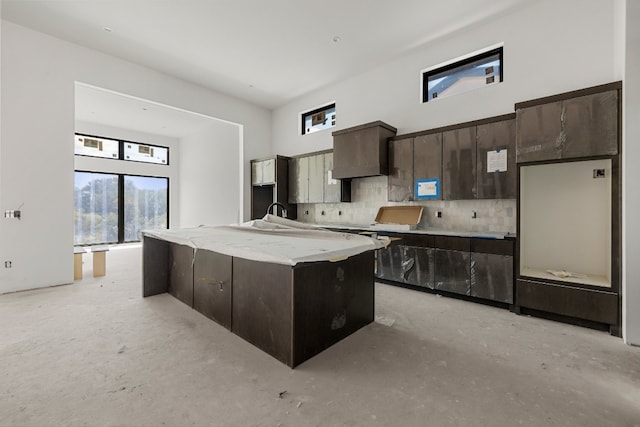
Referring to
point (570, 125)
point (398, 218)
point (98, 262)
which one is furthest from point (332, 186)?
point (98, 262)

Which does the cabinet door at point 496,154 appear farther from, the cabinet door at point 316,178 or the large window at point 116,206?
the large window at point 116,206

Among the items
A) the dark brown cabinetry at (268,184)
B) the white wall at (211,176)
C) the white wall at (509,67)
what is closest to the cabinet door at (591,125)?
the white wall at (509,67)

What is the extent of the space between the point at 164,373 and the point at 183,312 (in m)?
1.14

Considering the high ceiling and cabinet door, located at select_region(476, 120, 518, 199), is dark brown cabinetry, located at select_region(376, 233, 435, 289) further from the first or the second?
the high ceiling

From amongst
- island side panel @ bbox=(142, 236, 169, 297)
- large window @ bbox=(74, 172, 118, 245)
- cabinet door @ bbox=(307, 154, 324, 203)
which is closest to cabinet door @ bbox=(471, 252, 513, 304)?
cabinet door @ bbox=(307, 154, 324, 203)

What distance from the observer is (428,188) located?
12.8ft

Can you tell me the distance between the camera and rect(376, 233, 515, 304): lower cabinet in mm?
3006

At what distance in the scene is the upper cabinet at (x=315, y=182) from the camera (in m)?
5.08

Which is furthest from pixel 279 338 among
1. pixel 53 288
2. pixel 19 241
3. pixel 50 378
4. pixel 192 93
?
pixel 192 93

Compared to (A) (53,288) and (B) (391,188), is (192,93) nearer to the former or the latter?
(A) (53,288)

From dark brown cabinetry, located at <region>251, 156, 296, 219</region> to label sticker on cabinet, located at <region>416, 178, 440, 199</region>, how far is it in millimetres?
2941

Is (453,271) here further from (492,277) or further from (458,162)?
(458,162)

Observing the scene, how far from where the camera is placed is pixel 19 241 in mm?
3650

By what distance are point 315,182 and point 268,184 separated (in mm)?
1233
